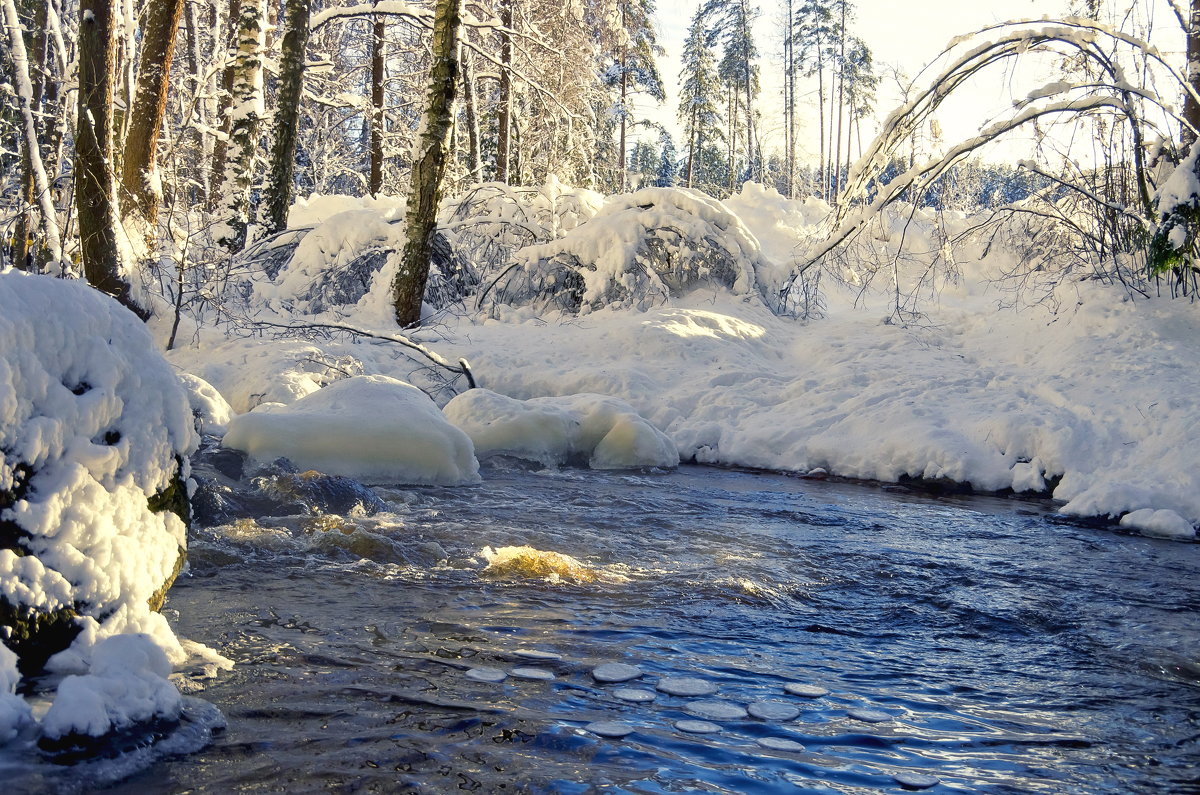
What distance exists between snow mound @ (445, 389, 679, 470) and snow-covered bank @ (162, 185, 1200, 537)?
3 centimetres

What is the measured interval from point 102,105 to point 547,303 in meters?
5.79

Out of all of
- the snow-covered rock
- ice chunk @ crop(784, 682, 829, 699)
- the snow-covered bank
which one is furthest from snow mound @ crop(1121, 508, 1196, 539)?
the snow-covered rock

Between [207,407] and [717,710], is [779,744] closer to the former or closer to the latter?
[717,710]

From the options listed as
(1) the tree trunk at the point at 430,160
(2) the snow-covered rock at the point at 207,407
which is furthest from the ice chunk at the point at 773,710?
(1) the tree trunk at the point at 430,160

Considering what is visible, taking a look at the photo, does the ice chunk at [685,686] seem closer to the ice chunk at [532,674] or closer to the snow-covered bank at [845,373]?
the ice chunk at [532,674]

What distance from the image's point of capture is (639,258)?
1176 centimetres

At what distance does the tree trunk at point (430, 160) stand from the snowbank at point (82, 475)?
22.8 feet

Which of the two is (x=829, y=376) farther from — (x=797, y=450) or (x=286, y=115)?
(x=286, y=115)

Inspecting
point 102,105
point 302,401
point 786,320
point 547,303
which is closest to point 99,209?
point 102,105

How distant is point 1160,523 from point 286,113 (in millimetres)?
9702

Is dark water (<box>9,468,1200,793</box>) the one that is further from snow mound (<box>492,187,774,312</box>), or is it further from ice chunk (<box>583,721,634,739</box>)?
snow mound (<box>492,187,774,312</box>)

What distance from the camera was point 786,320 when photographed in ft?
39.9

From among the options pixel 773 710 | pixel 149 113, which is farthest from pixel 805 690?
pixel 149 113

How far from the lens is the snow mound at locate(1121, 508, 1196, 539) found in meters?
5.86
